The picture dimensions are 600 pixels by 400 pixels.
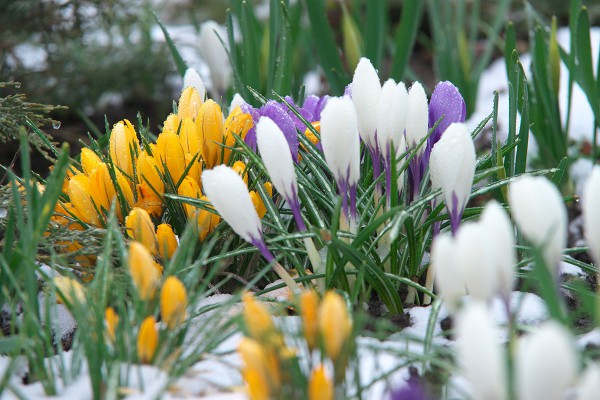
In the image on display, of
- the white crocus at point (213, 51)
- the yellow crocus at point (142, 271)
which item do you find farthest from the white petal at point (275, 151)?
the white crocus at point (213, 51)

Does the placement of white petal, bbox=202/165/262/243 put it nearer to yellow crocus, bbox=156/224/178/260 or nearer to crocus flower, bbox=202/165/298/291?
crocus flower, bbox=202/165/298/291

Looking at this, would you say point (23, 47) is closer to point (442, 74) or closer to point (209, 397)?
point (442, 74)

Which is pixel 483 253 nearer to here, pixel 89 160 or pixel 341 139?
pixel 341 139

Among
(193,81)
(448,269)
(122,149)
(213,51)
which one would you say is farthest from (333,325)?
(213,51)

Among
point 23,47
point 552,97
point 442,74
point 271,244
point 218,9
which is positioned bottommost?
point 271,244

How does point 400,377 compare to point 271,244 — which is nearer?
point 400,377

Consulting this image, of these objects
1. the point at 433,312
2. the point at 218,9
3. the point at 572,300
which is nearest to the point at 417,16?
the point at 572,300

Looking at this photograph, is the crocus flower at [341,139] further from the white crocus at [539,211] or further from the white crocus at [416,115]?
the white crocus at [539,211]
